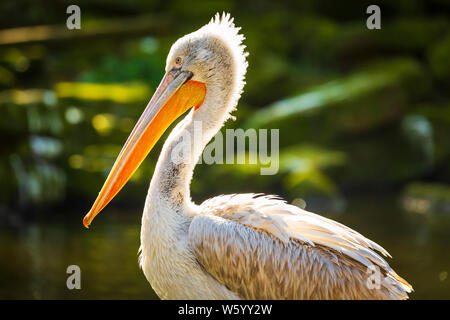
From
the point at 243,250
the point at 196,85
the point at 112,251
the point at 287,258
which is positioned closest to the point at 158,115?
the point at 196,85

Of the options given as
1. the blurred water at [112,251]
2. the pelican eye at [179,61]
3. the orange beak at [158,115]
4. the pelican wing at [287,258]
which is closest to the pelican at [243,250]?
the pelican wing at [287,258]

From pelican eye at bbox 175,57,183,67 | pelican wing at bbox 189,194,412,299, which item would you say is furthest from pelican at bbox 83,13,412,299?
pelican eye at bbox 175,57,183,67

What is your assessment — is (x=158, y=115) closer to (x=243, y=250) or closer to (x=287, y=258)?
(x=243, y=250)

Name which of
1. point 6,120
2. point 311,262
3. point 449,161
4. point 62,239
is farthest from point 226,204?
point 449,161

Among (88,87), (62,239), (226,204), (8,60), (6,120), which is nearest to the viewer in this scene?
(226,204)

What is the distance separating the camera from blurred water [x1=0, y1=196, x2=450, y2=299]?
743cm

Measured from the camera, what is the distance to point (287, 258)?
14.0ft

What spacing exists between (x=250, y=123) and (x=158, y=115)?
29.5ft

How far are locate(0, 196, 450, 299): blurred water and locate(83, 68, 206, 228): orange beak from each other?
2.89 metres

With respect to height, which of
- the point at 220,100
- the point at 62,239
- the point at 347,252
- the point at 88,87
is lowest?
the point at 62,239

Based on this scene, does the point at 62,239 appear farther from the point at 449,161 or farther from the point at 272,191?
the point at 449,161

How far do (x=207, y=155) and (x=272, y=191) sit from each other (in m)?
1.48

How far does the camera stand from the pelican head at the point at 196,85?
4.61 m

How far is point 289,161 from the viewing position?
42.0 ft
